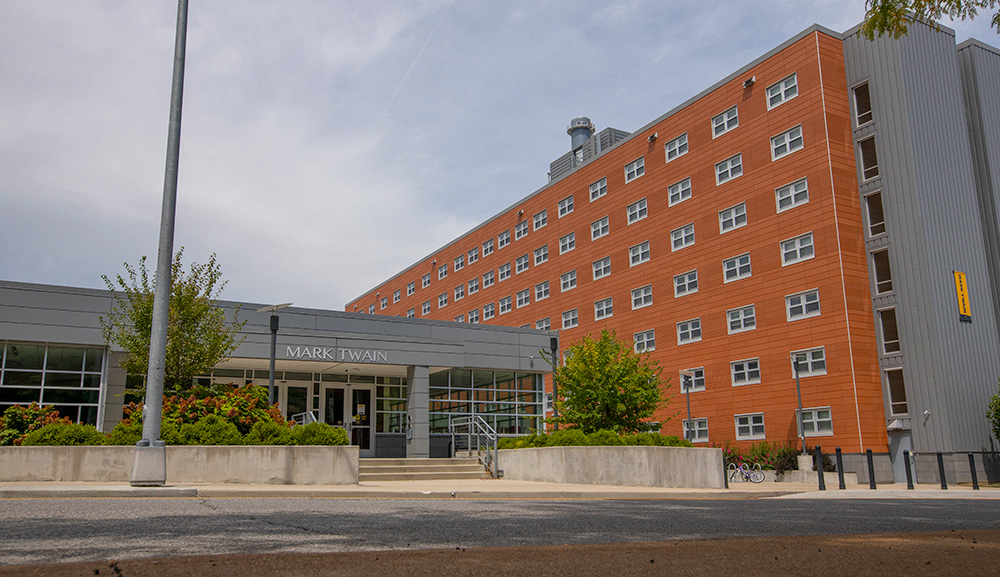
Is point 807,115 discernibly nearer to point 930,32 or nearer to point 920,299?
point 930,32

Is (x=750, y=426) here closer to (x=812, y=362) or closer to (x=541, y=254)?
(x=812, y=362)

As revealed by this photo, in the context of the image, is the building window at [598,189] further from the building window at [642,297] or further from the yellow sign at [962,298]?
the yellow sign at [962,298]

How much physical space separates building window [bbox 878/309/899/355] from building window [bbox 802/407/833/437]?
409 centimetres

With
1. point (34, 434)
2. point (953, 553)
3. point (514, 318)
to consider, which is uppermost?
point (514, 318)

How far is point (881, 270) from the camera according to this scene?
39250 mm

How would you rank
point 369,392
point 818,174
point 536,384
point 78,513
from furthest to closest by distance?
1. point 818,174
2. point 536,384
3. point 369,392
4. point 78,513

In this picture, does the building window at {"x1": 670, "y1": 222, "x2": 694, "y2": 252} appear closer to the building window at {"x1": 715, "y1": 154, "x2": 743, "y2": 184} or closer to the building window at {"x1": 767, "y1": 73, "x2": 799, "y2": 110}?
the building window at {"x1": 715, "y1": 154, "x2": 743, "y2": 184}

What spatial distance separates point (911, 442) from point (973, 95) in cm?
1877

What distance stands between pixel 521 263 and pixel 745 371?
24711 mm

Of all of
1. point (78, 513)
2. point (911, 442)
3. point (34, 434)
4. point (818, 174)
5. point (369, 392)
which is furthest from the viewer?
point (818, 174)

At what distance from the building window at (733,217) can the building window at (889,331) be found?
29.0 ft

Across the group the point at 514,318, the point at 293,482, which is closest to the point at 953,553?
the point at 293,482

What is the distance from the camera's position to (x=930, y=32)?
132ft

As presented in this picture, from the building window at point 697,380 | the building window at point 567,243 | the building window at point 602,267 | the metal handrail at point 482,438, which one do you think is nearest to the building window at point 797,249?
the building window at point 697,380
